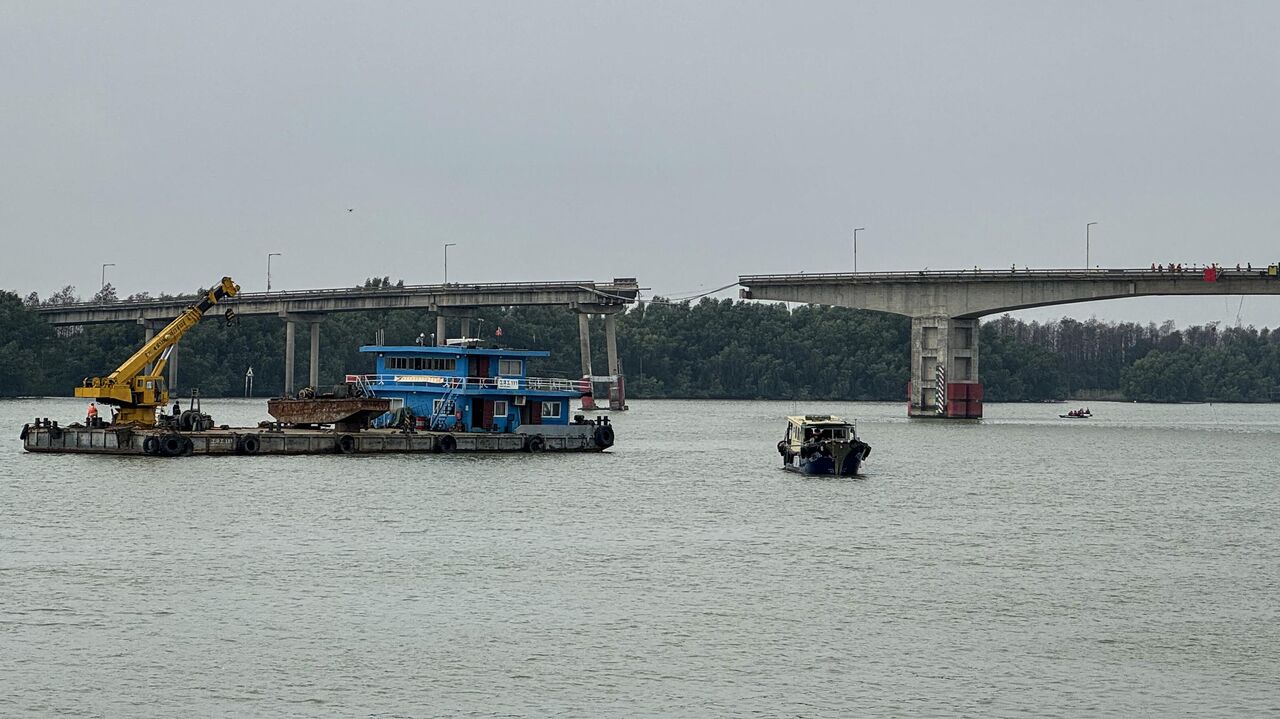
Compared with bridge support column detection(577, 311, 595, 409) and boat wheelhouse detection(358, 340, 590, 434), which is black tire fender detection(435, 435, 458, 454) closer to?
boat wheelhouse detection(358, 340, 590, 434)

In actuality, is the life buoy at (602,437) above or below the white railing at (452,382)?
below

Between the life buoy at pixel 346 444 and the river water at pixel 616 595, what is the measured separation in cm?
618

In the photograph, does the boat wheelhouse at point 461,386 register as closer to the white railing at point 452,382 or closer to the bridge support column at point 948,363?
the white railing at point 452,382

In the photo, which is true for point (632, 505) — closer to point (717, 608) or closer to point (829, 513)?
point (829, 513)

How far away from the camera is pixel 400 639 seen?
34.8m

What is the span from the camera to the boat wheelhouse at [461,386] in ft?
278

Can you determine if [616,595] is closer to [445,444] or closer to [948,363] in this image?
[445,444]

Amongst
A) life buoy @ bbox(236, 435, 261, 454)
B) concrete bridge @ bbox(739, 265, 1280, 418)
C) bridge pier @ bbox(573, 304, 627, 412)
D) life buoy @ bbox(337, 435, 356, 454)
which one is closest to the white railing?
life buoy @ bbox(337, 435, 356, 454)

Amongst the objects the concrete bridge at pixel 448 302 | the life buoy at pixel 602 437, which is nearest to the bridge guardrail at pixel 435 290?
the concrete bridge at pixel 448 302

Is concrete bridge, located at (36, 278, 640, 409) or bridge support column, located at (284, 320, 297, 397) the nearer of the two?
concrete bridge, located at (36, 278, 640, 409)

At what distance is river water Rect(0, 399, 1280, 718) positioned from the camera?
30.3 metres

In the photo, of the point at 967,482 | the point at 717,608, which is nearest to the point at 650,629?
the point at 717,608

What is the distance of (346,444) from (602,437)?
609 inches

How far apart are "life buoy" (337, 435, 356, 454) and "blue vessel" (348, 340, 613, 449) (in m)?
3.40
